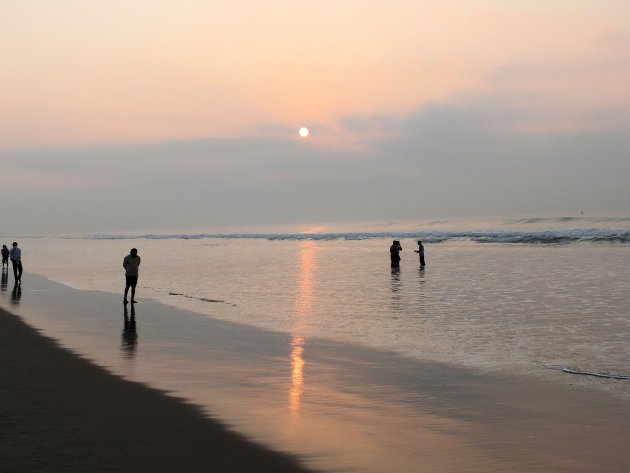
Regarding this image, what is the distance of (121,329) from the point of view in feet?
57.5

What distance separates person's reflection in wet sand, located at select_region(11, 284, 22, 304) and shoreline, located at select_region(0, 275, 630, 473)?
10.4 metres

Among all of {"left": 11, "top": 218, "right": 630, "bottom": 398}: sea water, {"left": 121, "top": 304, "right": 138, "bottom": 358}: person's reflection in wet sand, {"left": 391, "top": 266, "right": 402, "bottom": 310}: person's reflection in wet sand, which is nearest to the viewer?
{"left": 11, "top": 218, "right": 630, "bottom": 398}: sea water

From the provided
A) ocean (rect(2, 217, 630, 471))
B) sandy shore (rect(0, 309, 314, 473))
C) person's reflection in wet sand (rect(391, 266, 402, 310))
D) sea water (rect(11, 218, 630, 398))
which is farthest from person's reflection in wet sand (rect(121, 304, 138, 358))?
person's reflection in wet sand (rect(391, 266, 402, 310))

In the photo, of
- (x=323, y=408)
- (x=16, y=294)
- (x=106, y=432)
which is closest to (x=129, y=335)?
(x=323, y=408)

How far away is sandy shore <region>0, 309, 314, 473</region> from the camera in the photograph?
683cm

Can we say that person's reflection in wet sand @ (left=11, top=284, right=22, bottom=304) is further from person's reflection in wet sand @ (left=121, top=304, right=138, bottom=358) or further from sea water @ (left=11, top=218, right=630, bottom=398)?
person's reflection in wet sand @ (left=121, top=304, right=138, bottom=358)

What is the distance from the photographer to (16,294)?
2753cm

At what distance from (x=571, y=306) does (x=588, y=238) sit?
66807mm

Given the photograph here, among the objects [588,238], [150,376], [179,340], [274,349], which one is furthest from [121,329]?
[588,238]

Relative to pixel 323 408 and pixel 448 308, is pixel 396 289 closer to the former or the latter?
pixel 448 308

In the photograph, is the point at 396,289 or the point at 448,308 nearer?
the point at 448,308

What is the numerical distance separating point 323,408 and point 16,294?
21.2 metres

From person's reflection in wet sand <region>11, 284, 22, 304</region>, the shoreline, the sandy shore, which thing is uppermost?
person's reflection in wet sand <region>11, 284, 22, 304</region>

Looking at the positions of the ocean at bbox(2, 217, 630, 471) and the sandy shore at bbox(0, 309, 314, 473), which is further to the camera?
the ocean at bbox(2, 217, 630, 471)
